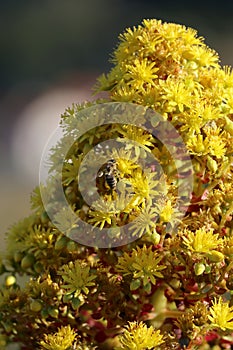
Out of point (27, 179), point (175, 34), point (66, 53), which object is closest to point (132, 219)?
point (175, 34)

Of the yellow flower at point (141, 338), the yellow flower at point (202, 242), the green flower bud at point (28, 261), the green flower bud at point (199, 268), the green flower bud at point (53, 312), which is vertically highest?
the green flower bud at point (28, 261)

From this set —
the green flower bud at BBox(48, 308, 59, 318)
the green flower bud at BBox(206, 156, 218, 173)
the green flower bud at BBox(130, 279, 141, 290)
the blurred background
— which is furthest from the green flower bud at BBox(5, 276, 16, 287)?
the blurred background

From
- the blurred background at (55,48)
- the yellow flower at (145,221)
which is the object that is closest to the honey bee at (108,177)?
the yellow flower at (145,221)

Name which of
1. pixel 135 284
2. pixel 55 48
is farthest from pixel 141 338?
pixel 55 48

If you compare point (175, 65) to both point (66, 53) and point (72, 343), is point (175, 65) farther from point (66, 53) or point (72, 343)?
point (66, 53)

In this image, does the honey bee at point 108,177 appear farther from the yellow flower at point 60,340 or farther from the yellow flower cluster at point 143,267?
the yellow flower at point 60,340

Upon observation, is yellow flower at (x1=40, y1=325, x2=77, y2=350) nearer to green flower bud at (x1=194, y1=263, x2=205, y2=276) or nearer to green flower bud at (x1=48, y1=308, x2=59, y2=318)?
green flower bud at (x1=48, y1=308, x2=59, y2=318)
